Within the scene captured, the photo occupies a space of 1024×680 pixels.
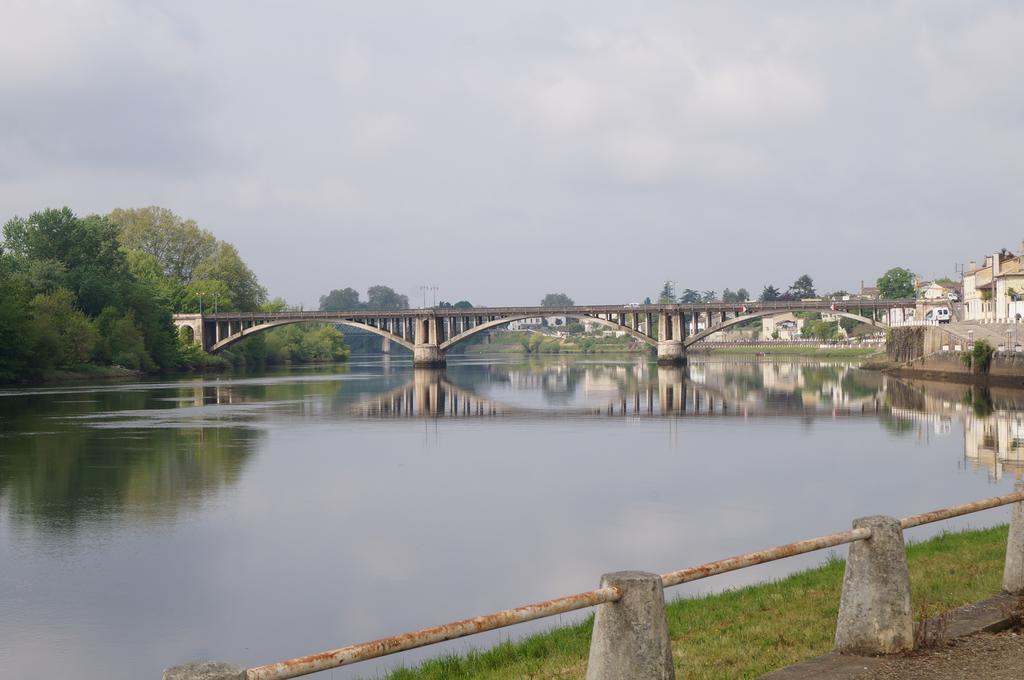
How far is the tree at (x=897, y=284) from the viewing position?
18625cm

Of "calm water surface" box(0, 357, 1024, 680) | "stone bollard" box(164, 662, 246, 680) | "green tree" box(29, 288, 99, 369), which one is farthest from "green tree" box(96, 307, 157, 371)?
"stone bollard" box(164, 662, 246, 680)

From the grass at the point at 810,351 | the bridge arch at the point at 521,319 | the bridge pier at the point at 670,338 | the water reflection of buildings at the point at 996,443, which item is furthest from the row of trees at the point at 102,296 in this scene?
the grass at the point at 810,351

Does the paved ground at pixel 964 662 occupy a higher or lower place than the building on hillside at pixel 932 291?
lower

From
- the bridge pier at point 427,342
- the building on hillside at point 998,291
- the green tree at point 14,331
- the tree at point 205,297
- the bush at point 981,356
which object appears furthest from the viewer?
the tree at point 205,297

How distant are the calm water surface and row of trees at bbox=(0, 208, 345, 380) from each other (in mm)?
22296

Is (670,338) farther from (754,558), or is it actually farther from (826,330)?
(754,558)

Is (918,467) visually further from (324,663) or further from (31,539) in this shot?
(324,663)

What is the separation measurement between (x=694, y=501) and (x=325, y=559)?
406 inches

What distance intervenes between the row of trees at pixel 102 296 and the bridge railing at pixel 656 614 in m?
72.6

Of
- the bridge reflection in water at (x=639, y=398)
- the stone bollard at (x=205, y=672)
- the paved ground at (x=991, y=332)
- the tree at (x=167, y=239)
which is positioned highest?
the tree at (x=167, y=239)

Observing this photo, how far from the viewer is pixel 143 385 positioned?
3231 inches

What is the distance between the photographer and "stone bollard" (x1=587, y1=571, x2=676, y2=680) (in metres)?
6.36

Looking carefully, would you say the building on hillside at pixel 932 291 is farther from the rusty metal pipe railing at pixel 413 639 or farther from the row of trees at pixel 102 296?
the rusty metal pipe railing at pixel 413 639

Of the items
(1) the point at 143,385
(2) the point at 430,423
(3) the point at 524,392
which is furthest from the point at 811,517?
(1) the point at 143,385
